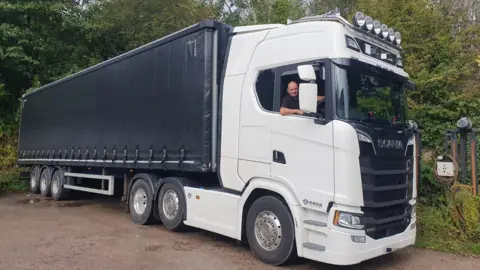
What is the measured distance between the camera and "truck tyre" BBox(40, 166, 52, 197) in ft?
43.7

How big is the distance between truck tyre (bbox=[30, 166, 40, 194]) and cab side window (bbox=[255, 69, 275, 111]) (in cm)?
1089

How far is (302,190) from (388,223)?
3.99ft

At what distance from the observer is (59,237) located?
289 inches

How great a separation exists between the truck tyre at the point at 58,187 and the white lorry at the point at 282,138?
4.81 m

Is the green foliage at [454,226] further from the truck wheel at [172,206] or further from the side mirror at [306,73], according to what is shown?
the truck wheel at [172,206]

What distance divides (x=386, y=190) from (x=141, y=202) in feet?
16.8

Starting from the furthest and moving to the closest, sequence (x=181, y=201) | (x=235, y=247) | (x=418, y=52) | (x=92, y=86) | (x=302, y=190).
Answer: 1. (x=418, y=52)
2. (x=92, y=86)
3. (x=181, y=201)
4. (x=235, y=247)
5. (x=302, y=190)

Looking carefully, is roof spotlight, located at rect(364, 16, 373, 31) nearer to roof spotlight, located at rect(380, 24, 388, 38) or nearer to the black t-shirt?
roof spotlight, located at rect(380, 24, 388, 38)

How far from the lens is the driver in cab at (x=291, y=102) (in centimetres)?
554

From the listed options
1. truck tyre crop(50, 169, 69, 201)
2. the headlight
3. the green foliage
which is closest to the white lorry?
the headlight

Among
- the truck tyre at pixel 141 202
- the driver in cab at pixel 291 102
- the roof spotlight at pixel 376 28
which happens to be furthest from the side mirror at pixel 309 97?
the truck tyre at pixel 141 202

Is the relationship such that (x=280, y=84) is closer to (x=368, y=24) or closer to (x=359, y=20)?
(x=359, y=20)

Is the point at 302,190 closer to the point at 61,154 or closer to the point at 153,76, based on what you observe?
the point at 153,76

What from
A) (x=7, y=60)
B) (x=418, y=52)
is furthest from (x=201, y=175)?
(x=7, y=60)
